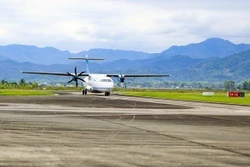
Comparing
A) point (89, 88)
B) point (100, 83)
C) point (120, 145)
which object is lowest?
point (120, 145)

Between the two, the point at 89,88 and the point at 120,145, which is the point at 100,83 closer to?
the point at 89,88

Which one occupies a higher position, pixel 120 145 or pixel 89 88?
pixel 89 88

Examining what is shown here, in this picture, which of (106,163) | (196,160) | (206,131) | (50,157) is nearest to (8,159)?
(50,157)

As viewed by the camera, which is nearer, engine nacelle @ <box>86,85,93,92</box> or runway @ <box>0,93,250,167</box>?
runway @ <box>0,93,250,167</box>

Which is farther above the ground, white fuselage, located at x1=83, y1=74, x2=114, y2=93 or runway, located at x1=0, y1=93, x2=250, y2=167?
white fuselage, located at x1=83, y1=74, x2=114, y2=93

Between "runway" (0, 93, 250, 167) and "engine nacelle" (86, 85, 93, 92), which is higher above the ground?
"engine nacelle" (86, 85, 93, 92)

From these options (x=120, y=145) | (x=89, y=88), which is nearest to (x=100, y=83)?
(x=89, y=88)


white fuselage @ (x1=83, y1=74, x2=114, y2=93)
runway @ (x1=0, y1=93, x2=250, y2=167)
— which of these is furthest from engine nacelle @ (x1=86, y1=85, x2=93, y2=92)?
runway @ (x1=0, y1=93, x2=250, y2=167)

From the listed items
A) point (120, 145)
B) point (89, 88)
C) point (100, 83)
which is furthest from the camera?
point (89, 88)

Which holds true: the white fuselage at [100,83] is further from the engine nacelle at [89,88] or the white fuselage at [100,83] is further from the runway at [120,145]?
the runway at [120,145]

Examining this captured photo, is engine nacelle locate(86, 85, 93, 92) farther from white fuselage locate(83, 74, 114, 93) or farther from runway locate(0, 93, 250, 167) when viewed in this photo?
runway locate(0, 93, 250, 167)

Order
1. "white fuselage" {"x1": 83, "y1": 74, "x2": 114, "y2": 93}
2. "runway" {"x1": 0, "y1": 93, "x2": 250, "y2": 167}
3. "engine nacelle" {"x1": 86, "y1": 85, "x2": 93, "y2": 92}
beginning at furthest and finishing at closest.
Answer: "engine nacelle" {"x1": 86, "y1": 85, "x2": 93, "y2": 92}, "white fuselage" {"x1": 83, "y1": 74, "x2": 114, "y2": 93}, "runway" {"x1": 0, "y1": 93, "x2": 250, "y2": 167}

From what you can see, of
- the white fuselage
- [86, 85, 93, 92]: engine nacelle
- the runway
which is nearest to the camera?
the runway

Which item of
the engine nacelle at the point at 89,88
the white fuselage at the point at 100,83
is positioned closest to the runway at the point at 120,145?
the white fuselage at the point at 100,83
